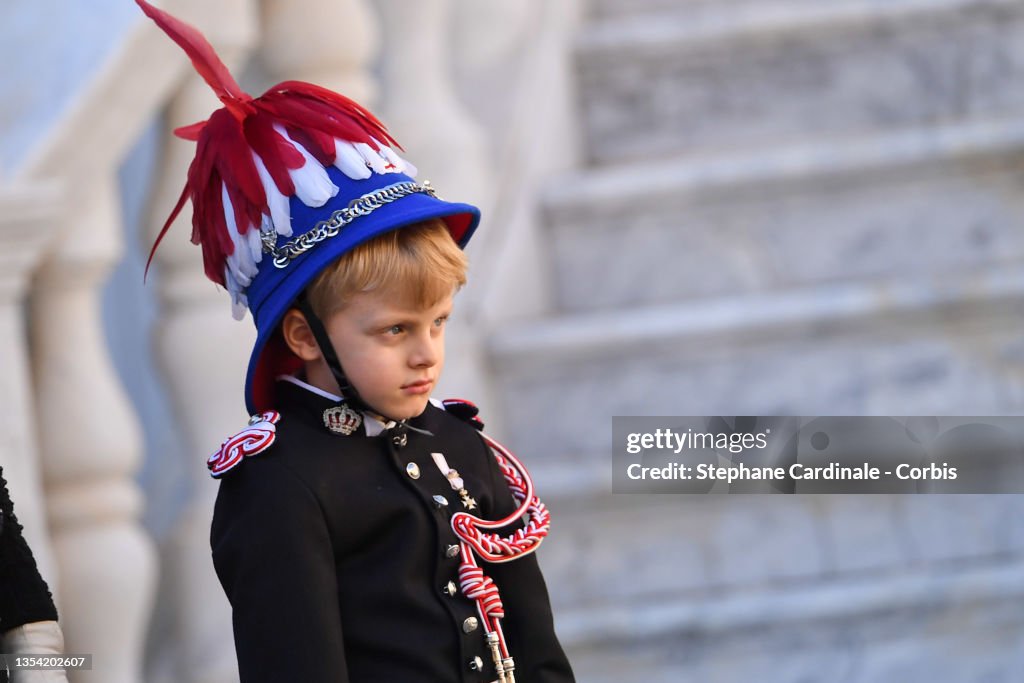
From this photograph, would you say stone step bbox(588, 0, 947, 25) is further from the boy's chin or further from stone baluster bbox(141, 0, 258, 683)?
the boy's chin

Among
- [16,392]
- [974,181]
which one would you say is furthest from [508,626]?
[974,181]

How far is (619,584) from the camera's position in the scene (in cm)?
187

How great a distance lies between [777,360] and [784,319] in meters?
0.06

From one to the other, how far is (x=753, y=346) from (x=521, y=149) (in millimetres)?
534

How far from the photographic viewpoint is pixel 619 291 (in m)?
2.25

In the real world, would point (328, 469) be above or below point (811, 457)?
above

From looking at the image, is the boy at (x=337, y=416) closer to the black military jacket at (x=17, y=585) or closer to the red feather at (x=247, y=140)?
the red feather at (x=247, y=140)

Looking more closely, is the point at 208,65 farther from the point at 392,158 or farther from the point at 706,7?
the point at 706,7

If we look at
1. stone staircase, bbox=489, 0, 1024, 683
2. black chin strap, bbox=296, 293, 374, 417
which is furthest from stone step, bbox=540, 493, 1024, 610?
black chin strap, bbox=296, 293, 374, 417

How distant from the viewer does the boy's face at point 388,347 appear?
102 centimetres

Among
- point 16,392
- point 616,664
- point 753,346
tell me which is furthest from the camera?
point 753,346

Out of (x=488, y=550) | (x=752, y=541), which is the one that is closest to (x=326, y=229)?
(x=488, y=550)

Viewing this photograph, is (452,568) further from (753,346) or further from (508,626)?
(753,346)

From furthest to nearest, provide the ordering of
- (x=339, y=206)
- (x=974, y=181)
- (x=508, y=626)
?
(x=974, y=181), (x=508, y=626), (x=339, y=206)
